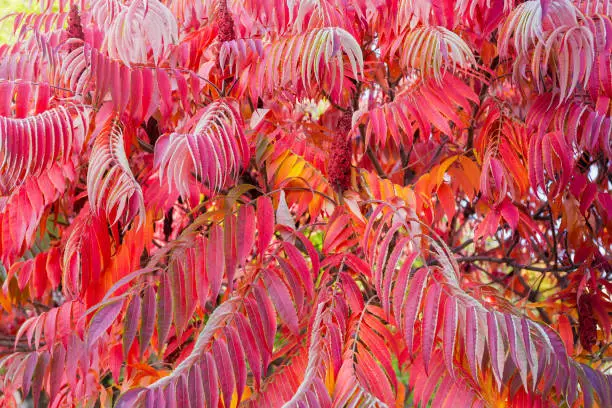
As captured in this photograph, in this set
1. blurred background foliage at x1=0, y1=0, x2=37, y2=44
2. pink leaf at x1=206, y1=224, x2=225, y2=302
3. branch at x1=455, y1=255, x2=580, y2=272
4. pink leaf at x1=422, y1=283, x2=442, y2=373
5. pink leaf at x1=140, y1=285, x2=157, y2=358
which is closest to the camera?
pink leaf at x1=422, y1=283, x2=442, y2=373

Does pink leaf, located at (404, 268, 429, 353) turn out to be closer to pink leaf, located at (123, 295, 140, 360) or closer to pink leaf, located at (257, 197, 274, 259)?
pink leaf, located at (257, 197, 274, 259)

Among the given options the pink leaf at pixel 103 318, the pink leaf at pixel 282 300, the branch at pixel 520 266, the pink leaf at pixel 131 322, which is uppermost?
the pink leaf at pixel 103 318

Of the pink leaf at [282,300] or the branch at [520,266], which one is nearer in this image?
the pink leaf at [282,300]

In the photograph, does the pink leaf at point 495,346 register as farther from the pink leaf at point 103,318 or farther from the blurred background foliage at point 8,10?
the blurred background foliage at point 8,10

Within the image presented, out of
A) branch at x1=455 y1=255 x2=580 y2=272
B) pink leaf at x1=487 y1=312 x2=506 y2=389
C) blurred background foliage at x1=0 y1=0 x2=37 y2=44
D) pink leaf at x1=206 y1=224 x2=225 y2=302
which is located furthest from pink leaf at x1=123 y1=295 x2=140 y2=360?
blurred background foliage at x1=0 y1=0 x2=37 y2=44

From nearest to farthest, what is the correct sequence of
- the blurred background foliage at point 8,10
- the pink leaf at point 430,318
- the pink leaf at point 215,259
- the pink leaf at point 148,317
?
the pink leaf at point 430,318 < the pink leaf at point 148,317 < the pink leaf at point 215,259 < the blurred background foliage at point 8,10

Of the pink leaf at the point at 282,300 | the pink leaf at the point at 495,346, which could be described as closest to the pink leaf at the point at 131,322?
the pink leaf at the point at 282,300

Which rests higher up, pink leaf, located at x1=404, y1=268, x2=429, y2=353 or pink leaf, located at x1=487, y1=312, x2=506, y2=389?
pink leaf, located at x1=404, y1=268, x2=429, y2=353

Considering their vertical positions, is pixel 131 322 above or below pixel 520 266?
above

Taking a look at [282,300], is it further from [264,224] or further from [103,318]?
[103,318]

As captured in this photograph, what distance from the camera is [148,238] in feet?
7.33

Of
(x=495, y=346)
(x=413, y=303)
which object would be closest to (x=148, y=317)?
(x=413, y=303)

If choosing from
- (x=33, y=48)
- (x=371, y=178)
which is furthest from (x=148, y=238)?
(x=33, y=48)

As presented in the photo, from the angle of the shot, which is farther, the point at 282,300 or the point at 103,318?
the point at 282,300
